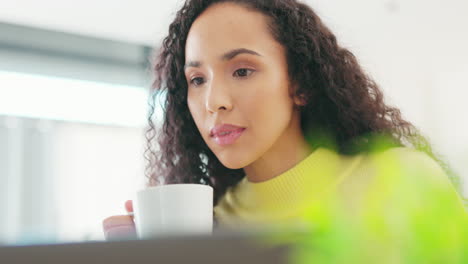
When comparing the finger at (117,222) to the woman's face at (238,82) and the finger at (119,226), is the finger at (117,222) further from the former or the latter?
the woman's face at (238,82)

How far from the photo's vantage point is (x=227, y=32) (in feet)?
2.72

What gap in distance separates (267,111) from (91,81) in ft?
6.09

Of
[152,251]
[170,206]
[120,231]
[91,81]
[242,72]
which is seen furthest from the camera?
[91,81]

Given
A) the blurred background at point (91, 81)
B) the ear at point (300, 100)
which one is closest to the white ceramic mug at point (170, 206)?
the ear at point (300, 100)

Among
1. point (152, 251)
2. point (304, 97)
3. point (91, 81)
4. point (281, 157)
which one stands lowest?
point (152, 251)

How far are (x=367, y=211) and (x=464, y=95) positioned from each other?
9.21 feet

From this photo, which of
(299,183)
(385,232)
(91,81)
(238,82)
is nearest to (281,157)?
(299,183)

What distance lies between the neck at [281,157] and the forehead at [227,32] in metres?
0.16

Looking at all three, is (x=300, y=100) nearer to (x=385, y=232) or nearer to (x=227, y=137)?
(x=227, y=137)

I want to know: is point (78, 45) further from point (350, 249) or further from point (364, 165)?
point (350, 249)

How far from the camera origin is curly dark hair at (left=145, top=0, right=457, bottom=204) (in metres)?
0.90

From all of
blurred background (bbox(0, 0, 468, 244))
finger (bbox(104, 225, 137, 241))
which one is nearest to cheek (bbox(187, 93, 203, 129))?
finger (bbox(104, 225, 137, 241))

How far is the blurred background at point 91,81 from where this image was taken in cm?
230

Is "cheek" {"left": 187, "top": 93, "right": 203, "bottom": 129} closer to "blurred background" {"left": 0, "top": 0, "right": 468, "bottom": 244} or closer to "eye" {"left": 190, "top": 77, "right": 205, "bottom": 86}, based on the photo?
"eye" {"left": 190, "top": 77, "right": 205, "bottom": 86}
